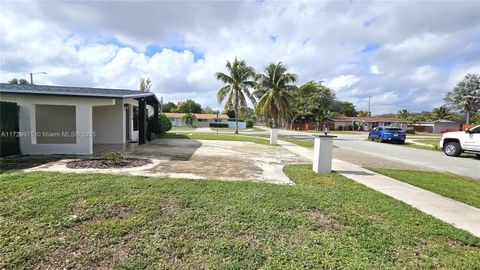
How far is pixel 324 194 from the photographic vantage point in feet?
17.4

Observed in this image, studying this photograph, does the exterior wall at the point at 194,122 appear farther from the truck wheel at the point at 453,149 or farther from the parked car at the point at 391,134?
the truck wheel at the point at 453,149

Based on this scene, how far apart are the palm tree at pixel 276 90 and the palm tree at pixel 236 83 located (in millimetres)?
2957

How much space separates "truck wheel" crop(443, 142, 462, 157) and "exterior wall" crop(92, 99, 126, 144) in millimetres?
17646

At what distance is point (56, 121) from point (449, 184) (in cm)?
1603

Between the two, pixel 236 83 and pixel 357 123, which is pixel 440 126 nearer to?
pixel 357 123

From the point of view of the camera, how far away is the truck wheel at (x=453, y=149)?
13159mm

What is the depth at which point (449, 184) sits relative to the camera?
6.86 meters

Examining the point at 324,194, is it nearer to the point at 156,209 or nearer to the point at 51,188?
the point at 156,209

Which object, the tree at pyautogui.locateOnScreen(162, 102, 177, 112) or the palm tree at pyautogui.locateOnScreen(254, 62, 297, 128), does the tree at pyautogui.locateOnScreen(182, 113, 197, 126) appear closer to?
the tree at pyautogui.locateOnScreen(162, 102, 177, 112)

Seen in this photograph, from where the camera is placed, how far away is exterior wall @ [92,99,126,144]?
44.7 ft

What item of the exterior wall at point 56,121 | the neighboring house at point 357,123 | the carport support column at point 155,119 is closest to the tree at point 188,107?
the neighboring house at point 357,123

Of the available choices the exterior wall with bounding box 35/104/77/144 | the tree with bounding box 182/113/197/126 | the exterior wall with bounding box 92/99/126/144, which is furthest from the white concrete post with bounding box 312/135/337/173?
the tree with bounding box 182/113/197/126

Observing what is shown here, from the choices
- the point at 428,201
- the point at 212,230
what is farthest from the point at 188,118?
the point at 212,230

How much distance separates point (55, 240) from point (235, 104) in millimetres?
24351
